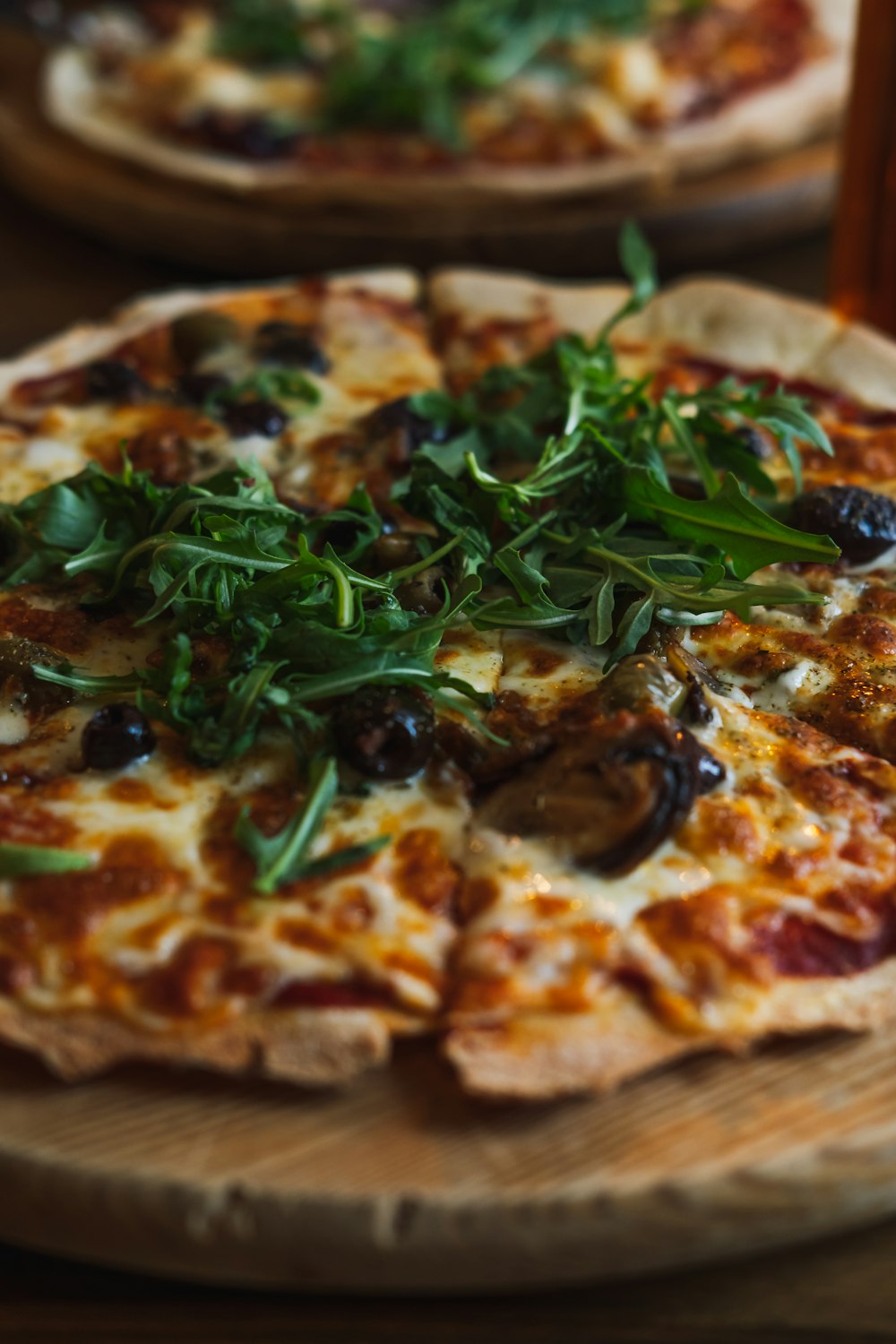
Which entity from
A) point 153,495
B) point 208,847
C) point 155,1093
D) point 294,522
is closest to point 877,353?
point 294,522

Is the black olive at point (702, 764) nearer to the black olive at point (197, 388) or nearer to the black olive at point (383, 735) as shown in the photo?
the black olive at point (383, 735)

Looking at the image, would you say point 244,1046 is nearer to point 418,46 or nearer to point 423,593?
point 423,593

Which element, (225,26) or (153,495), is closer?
(153,495)

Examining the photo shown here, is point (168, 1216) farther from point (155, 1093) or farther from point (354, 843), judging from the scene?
point (354, 843)

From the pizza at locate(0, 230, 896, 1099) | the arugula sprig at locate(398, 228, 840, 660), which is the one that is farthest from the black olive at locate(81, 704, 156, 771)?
the arugula sprig at locate(398, 228, 840, 660)

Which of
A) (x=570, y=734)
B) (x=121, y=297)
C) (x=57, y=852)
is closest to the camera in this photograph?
(x=57, y=852)

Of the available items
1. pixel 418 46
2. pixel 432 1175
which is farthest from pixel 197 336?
pixel 418 46

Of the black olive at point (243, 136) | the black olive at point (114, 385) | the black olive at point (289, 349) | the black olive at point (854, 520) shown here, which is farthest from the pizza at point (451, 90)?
the black olive at point (854, 520)
